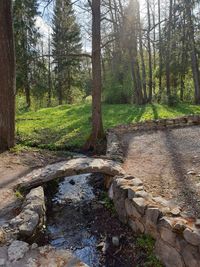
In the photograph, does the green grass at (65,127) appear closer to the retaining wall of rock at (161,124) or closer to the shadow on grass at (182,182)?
the retaining wall of rock at (161,124)

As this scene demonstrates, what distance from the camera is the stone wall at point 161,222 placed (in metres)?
3.29

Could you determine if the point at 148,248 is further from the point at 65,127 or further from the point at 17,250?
the point at 65,127

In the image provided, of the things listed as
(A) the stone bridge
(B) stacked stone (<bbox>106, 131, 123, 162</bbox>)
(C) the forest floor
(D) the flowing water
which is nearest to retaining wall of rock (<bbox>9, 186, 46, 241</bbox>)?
(D) the flowing water

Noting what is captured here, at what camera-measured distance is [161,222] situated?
12.1 feet

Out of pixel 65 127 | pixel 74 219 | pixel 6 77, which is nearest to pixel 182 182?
pixel 74 219

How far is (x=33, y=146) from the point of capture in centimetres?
984

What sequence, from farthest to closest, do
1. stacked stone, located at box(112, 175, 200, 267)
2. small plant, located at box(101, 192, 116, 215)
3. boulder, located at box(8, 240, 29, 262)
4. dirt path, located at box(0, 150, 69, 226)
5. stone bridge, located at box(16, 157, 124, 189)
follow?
stone bridge, located at box(16, 157, 124, 189), small plant, located at box(101, 192, 116, 215), dirt path, located at box(0, 150, 69, 226), boulder, located at box(8, 240, 29, 262), stacked stone, located at box(112, 175, 200, 267)

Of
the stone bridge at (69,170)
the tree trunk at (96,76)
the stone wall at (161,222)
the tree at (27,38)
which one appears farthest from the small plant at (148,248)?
the tree at (27,38)

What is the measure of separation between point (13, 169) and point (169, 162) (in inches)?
143

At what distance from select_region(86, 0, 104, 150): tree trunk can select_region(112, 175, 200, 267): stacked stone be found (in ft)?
14.2

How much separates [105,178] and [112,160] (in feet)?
1.41

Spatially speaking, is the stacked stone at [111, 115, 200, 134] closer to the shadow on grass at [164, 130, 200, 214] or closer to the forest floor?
the forest floor

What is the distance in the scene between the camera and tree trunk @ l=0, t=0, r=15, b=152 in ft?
26.5

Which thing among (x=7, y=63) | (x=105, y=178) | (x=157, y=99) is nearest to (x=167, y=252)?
(x=105, y=178)
